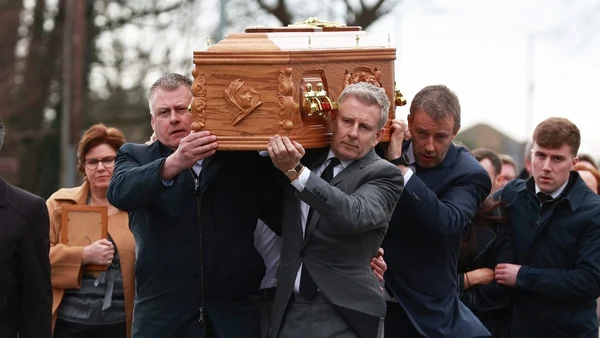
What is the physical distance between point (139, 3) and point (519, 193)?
2025 cm

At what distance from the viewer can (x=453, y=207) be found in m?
7.21

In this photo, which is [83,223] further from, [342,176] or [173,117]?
[342,176]

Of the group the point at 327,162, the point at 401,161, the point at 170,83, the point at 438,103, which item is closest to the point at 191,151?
the point at 327,162

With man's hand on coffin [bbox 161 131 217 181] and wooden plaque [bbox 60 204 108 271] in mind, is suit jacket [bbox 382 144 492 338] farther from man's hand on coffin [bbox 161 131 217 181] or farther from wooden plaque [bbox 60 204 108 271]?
wooden plaque [bbox 60 204 108 271]

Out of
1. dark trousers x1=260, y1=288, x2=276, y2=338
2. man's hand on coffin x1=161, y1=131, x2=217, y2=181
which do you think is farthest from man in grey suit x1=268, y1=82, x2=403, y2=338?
dark trousers x1=260, y1=288, x2=276, y2=338

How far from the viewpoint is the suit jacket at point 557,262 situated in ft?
25.9

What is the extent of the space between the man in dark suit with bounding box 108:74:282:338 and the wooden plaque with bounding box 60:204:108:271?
1.55m

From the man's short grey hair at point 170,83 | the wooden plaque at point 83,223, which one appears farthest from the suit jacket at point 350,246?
the wooden plaque at point 83,223

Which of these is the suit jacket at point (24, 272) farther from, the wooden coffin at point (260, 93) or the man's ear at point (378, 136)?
the man's ear at point (378, 136)

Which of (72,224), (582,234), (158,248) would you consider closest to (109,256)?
(72,224)

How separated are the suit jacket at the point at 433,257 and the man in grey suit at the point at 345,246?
2.80ft

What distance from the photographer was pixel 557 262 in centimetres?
802

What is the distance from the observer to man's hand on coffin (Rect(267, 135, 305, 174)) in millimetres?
6137

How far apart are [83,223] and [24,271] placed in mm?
2244
